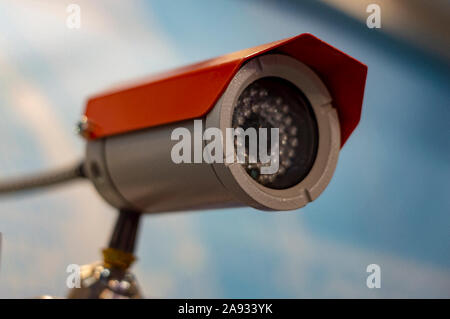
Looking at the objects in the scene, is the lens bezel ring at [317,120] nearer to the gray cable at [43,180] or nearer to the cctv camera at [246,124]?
the cctv camera at [246,124]

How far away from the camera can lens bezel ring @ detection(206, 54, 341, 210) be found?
507mm

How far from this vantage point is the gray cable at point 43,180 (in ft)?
2.53

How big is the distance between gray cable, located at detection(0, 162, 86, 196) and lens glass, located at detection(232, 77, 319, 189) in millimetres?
317

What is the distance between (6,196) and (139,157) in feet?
1.20

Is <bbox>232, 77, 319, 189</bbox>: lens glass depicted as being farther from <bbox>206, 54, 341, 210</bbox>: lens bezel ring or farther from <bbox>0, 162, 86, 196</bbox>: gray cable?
<bbox>0, 162, 86, 196</bbox>: gray cable

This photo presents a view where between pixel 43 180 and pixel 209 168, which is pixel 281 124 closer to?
pixel 209 168

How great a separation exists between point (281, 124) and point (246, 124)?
0.17ft

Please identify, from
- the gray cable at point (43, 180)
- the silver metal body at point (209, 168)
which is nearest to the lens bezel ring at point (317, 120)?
the silver metal body at point (209, 168)

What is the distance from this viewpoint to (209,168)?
54 centimetres

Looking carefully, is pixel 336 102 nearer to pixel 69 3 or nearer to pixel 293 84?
pixel 293 84

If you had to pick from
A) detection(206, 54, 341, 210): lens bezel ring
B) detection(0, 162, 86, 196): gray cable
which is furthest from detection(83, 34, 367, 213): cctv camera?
detection(0, 162, 86, 196): gray cable

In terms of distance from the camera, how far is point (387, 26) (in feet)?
4.25

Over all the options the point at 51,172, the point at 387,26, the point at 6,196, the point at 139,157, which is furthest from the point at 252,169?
the point at 387,26

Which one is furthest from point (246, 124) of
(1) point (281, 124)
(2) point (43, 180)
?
(2) point (43, 180)
